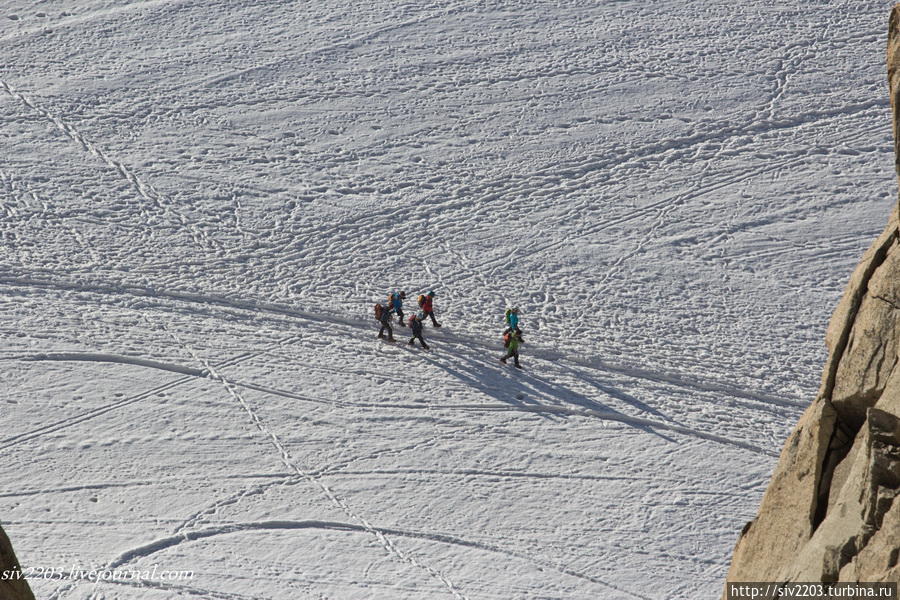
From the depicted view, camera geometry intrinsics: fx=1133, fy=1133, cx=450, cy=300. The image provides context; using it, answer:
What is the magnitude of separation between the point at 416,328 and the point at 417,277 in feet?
6.87

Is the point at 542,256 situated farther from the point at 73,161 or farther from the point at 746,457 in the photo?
the point at 73,161

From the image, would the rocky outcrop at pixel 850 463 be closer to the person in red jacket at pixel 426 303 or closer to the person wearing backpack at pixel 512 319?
the person wearing backpack at pixel 512 319

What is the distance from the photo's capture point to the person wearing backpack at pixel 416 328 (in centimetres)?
A: 1534

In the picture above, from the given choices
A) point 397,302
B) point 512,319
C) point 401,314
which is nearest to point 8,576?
point 512,319

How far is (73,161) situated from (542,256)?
8428 mm

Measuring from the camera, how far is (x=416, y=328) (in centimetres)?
1540

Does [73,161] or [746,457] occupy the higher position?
[73,161]

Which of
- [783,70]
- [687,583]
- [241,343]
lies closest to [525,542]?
[687,583]

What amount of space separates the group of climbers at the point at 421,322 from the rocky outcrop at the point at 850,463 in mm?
8646

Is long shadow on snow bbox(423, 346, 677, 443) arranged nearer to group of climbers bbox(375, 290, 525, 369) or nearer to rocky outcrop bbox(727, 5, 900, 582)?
group of climbers bbox(375, 290, 525, 369)

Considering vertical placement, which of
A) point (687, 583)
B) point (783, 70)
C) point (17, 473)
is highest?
point (783, 70)

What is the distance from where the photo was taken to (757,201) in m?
19.3

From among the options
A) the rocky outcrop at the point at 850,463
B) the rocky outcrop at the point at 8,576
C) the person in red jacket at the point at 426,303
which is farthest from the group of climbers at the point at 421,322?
A: the rocky outcrop at the point at 8,576

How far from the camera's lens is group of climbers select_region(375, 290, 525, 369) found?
15008 millimetres
